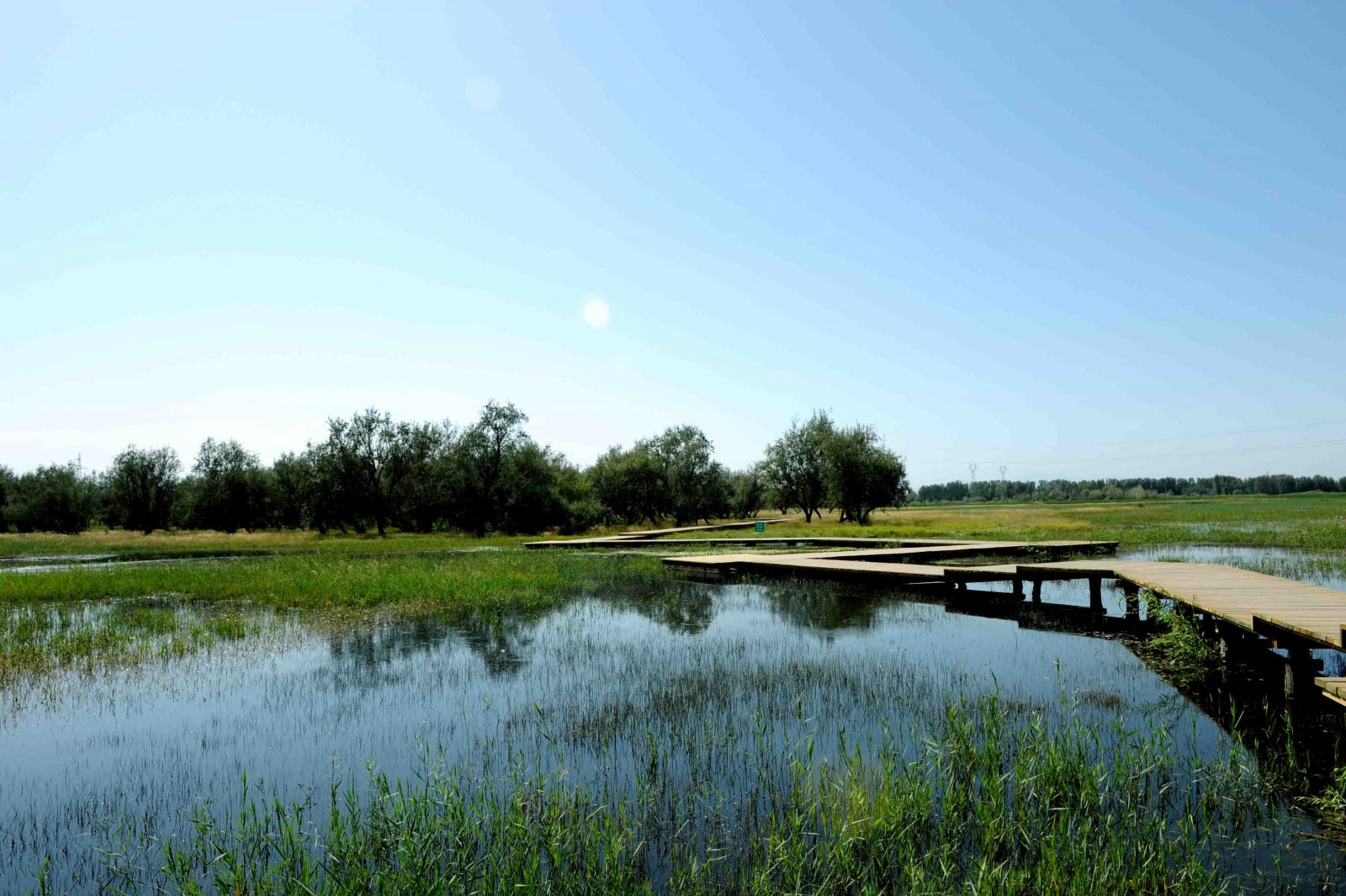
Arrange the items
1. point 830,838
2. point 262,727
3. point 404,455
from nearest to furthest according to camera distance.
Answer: point 830,838
point 262,727
point 404,455

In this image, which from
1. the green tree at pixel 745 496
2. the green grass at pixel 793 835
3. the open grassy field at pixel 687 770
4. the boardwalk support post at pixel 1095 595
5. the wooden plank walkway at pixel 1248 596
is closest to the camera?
the green grass at pixel 793 835

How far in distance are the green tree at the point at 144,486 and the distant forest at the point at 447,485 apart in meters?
0.12

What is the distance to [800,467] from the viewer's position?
7900cm

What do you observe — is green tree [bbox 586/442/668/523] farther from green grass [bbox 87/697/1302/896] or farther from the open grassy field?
green grass [bbox 87/697/1302/896]

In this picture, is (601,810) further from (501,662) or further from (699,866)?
(501,662)

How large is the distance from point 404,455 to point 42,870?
67292 mm

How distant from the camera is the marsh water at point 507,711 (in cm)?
720

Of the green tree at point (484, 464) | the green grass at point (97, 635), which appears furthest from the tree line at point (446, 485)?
the green grass at point (97, 635)

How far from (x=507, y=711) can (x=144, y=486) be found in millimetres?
89359

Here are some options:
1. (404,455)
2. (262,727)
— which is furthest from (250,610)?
(404,455)

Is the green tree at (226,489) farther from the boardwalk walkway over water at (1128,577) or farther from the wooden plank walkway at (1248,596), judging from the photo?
the wooden plank walkway at (1248,596)

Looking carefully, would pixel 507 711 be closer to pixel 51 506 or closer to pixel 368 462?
pixel 368 462

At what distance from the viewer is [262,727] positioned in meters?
9.63

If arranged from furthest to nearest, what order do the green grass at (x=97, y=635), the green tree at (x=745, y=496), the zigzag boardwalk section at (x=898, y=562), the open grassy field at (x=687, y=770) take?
the green tree at (x=745, y=496) < the zigzag boardwalk section at (x=898, y=562) < the green grass at (x=97, y=635) < the open grassy field at (x=687, y=770)
